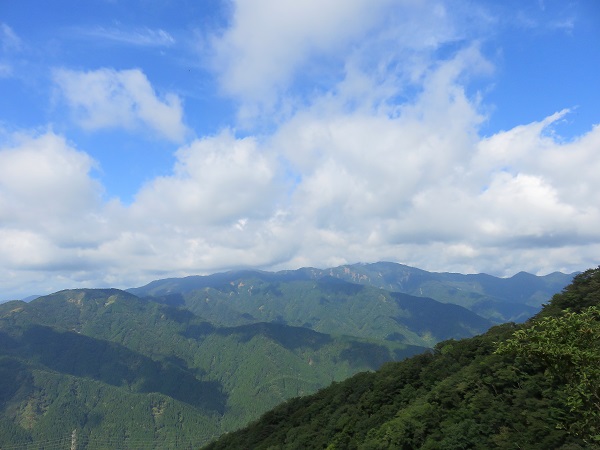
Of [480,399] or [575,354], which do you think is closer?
[575,354]

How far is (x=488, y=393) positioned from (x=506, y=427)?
24.7 feet

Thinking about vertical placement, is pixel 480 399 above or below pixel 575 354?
below

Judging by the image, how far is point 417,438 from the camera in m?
53.4

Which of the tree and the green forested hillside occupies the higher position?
the tree

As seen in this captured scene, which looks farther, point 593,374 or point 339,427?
point 339,427

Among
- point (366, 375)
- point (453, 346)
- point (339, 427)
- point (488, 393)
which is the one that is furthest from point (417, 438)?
point (366, 375)

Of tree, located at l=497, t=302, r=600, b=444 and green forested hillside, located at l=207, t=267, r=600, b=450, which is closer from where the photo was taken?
tree, located at l=497, t=302, r=600, b=444

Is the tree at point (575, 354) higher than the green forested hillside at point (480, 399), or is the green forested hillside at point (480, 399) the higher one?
the tree at point (575, 354)

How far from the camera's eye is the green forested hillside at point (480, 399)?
1198 inches

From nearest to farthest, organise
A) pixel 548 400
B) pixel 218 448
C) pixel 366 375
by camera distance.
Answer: pixel 548 400
pixel 366 375
pixel 218 448

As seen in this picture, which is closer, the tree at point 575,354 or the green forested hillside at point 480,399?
the tree at point 575,354

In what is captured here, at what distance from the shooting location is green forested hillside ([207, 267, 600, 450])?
99.8 ft

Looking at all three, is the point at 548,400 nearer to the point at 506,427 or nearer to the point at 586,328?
the point at 506,427

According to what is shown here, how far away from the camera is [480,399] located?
53.0m
